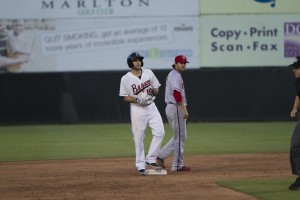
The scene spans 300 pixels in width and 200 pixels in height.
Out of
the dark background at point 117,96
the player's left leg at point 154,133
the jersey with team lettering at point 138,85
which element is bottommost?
the dark background at point 117,96

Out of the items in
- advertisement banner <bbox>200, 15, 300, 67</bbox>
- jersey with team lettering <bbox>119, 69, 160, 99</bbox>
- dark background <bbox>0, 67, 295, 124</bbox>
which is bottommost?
dark background <bbox>0, 67, 295, 124</bbox>

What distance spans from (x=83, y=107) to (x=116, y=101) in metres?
0.99

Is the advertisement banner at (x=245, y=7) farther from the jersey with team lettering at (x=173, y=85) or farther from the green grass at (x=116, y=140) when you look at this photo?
the jersey with team lettering at (x=173, y=85)

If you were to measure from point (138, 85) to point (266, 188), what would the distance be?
108 inches

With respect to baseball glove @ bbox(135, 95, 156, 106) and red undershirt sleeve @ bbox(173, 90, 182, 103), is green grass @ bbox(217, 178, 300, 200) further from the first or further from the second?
baseball glove @ bbox(135, 95, 156, 106)

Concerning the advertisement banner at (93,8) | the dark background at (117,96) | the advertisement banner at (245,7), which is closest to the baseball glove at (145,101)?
the dark background at (117,96)

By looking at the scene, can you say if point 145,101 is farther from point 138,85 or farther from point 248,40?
point 248,40

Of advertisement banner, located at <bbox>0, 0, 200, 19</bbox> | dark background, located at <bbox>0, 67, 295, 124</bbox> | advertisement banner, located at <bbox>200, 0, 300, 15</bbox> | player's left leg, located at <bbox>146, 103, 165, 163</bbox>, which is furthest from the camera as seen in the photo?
advertisement banner, located at <bbox>200, 0, 300, 15</bbox>

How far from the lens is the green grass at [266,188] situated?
10.1 metres

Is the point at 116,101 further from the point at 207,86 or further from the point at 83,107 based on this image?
the point at 207,86

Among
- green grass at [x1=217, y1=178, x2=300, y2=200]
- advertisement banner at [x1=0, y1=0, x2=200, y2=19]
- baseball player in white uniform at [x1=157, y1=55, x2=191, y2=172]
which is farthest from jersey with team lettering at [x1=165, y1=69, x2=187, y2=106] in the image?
advertisement banner at [x1=0, y1=0, x2=200, y2=19]

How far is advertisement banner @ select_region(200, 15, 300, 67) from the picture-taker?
2764cm

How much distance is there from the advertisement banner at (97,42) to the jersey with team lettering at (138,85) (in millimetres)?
14452

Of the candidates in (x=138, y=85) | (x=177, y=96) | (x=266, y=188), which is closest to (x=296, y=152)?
(x=266, y=188)
